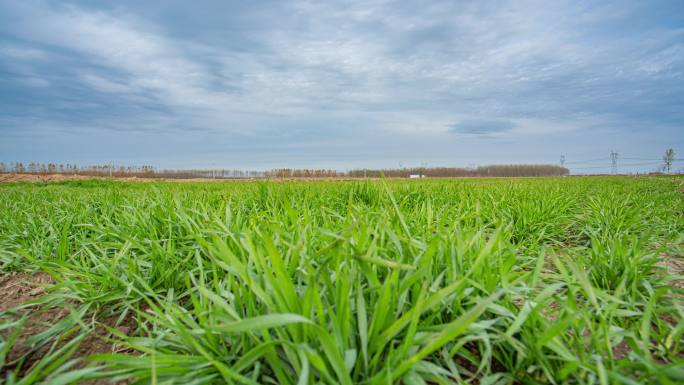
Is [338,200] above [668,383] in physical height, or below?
above

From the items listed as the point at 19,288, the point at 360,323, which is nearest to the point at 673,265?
the point at 360,323

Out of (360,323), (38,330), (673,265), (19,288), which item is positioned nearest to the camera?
(360,323)

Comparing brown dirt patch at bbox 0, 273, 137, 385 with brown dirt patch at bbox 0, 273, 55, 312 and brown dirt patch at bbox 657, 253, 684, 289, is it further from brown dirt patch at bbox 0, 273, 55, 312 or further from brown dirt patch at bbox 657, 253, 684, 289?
brown dirt patch at bbox 657, 253, 684, 289

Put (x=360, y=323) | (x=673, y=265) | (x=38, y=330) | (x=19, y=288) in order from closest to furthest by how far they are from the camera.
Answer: (x=360, y=323), (x=38, y=330), (x=19, y=288), (x=673, y=265)

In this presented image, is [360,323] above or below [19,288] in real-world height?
above

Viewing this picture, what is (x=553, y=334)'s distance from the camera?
1.04m

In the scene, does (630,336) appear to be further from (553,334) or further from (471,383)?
(471,383)

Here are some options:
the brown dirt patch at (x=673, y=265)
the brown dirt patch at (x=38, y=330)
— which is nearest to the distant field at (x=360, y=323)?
the brown dirt patch at (x=38, y=330)

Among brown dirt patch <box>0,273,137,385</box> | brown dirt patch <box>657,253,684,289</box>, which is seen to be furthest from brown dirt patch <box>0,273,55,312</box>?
brown dirt patch <box>657,253,684,289</box>

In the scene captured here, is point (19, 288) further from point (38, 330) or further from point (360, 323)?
point (360, 323)

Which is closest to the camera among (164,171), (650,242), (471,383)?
(471,383)

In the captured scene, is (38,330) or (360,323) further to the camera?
(38,330)

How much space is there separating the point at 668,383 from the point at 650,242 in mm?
2738

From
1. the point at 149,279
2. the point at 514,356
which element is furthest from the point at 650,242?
the point at 149,279
